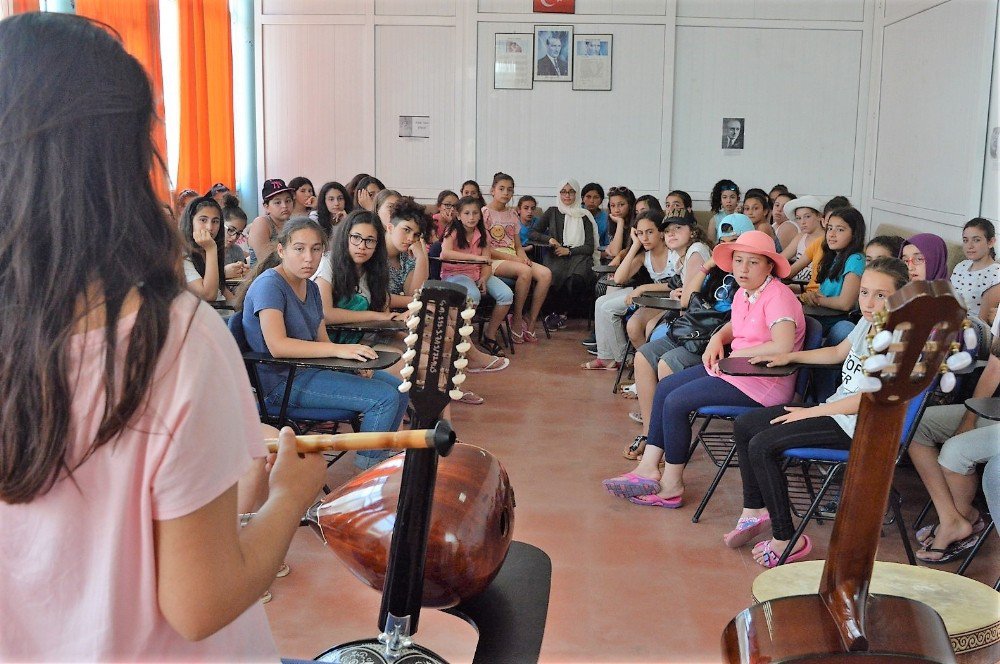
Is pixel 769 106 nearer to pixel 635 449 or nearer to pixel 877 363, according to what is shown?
pixel 635 449

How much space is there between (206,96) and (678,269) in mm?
4810

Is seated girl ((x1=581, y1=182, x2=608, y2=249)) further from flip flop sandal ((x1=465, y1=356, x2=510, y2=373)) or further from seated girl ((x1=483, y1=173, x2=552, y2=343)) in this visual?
flip flop sandal ((x1=465, y1=356, x2=510, y2=373))

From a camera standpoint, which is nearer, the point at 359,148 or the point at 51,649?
the point at 51,649

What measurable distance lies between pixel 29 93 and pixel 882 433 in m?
1.21

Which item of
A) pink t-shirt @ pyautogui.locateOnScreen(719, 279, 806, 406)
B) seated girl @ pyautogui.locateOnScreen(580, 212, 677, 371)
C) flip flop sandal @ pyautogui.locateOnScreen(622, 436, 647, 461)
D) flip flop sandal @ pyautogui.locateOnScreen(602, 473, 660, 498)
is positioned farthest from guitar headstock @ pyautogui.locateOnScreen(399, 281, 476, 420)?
seated girl @ pyautogui.locateOnScreen(580, 212, 677, 371)

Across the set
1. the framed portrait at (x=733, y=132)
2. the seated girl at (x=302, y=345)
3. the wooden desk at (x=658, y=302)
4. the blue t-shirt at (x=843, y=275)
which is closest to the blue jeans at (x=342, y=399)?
the seated girl at (x=302, y=345)

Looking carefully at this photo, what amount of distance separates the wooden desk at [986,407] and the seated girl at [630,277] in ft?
8.48

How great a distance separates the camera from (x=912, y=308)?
133cm

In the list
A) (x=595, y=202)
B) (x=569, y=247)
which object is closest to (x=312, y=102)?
(x=595, y=202)

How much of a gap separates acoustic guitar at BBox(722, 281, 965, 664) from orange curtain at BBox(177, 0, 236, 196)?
7196mm

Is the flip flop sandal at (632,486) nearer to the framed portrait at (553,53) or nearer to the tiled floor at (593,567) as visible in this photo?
the tiled floor at (593,567)

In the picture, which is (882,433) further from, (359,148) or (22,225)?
(359,148)

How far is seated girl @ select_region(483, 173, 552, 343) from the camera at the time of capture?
7344mm

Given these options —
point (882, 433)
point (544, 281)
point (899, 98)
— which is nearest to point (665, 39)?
point (899, 98)
